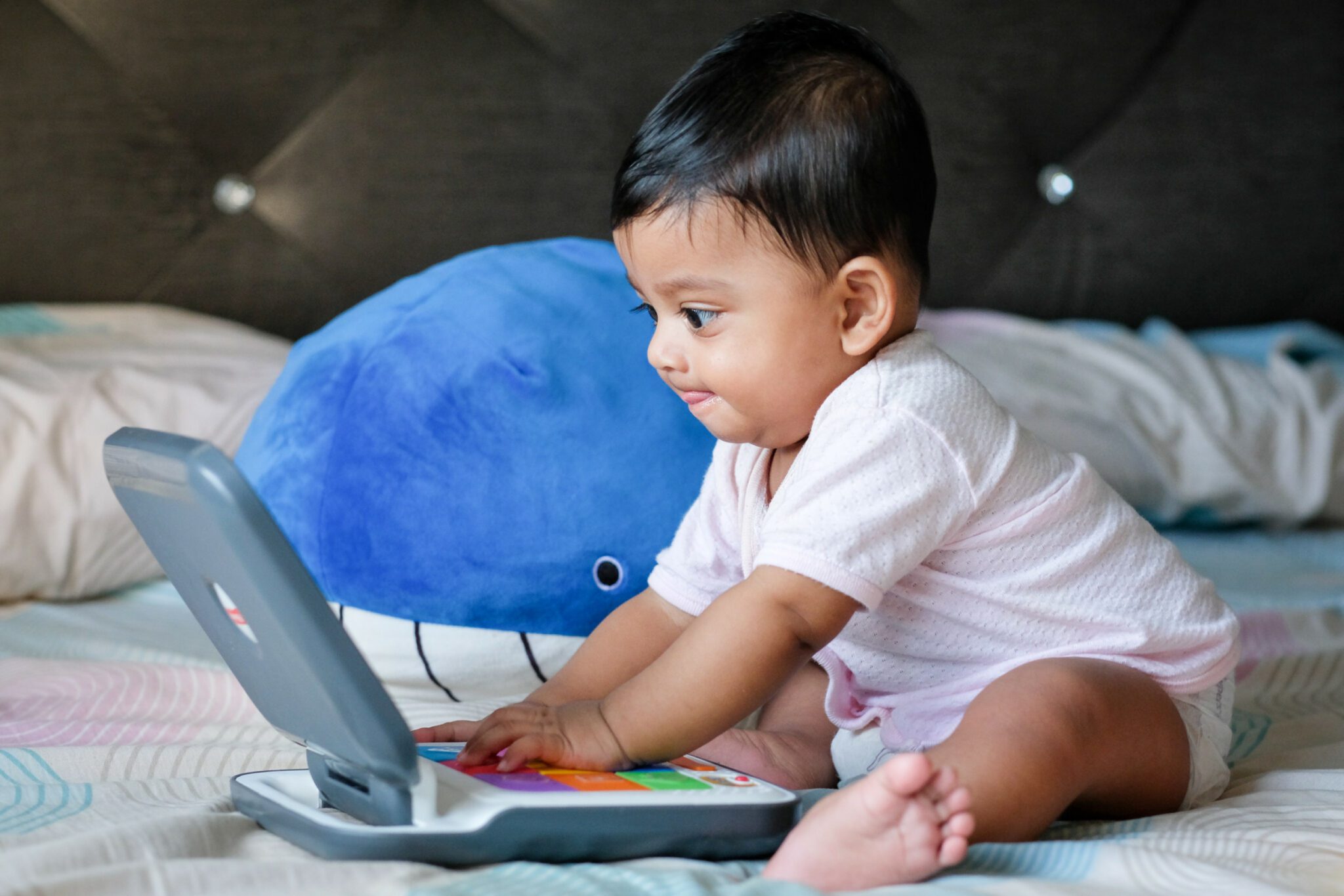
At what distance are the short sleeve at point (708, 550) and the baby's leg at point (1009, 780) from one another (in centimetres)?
24

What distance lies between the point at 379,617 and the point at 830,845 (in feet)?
1.58

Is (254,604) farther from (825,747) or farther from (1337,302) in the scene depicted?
(1337,302)

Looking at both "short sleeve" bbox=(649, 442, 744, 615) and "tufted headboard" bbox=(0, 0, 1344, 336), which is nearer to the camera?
"short sleeve" bbox=(649, 442, 744, 615)

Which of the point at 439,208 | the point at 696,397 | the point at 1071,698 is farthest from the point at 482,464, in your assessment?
the point at 439,208

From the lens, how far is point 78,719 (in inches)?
34.9

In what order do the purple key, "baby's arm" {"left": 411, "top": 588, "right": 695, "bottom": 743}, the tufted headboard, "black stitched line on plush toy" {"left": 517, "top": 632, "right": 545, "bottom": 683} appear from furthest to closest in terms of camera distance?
the tufted headboard → "black stitched line on plush toy" {"left": 517, "top": 632, "right": 545, "bottom": 683} → "baby's arm" {"left": 411, "top": 588, "right": 695, "bottom": 743} → the purple key

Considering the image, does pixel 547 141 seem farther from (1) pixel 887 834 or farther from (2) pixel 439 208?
(1) pixel 887 834

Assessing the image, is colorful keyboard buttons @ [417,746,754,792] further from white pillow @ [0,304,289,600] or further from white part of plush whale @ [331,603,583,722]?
white pillow @ [0,304,289,600]

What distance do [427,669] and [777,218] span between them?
0.46 meters

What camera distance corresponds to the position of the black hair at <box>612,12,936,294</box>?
750 mm

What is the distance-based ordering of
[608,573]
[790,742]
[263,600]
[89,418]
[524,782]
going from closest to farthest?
[263,600] < [524,782] < [790,742] < [608,573] < [89,418]

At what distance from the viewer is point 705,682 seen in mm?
716

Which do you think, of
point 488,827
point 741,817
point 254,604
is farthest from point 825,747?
point 254,604

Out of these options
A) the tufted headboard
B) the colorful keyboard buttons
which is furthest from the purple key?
the tufted headboard
